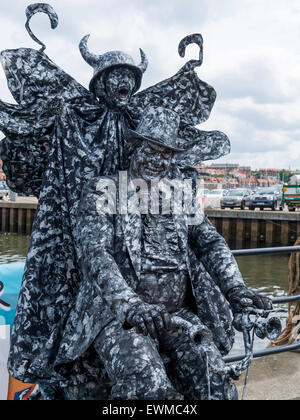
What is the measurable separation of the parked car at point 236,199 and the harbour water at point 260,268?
816 cm

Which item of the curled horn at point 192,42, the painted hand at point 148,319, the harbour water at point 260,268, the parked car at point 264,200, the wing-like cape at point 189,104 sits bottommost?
the harbour water at point 260,268

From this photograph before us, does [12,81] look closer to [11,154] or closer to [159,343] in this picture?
[11,154]

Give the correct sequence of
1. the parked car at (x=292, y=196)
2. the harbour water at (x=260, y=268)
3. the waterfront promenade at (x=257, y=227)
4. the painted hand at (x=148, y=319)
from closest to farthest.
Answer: the painted hand at (x=148, y=319) → the harbour water at (x=260, y=268) → the waterfront promenade at (x=257, y=227) → the parked car at (x=292, y=196)

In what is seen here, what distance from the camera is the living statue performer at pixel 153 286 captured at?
184 centimetres

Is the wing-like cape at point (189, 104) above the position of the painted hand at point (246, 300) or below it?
above

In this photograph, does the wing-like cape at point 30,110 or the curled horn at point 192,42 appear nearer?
the wing-like cape at point 30,110

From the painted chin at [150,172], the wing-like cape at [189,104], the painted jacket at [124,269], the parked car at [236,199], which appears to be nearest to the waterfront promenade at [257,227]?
the parked car at [236,199]

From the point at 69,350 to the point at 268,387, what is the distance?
1964 millimetres

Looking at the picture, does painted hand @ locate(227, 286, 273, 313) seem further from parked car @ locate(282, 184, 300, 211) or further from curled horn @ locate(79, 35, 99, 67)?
parked car @ locate(282, 184, 300, 211)

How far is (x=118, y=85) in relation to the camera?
2426mm

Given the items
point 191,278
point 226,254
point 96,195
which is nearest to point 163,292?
point 191,278

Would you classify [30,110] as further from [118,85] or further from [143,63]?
[143,63]

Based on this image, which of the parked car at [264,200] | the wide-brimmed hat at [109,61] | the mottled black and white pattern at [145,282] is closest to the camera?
the mottled black and white pattern at [145,282]

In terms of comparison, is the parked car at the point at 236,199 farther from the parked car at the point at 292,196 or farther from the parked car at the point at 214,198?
the parked car at the point at 292,196
